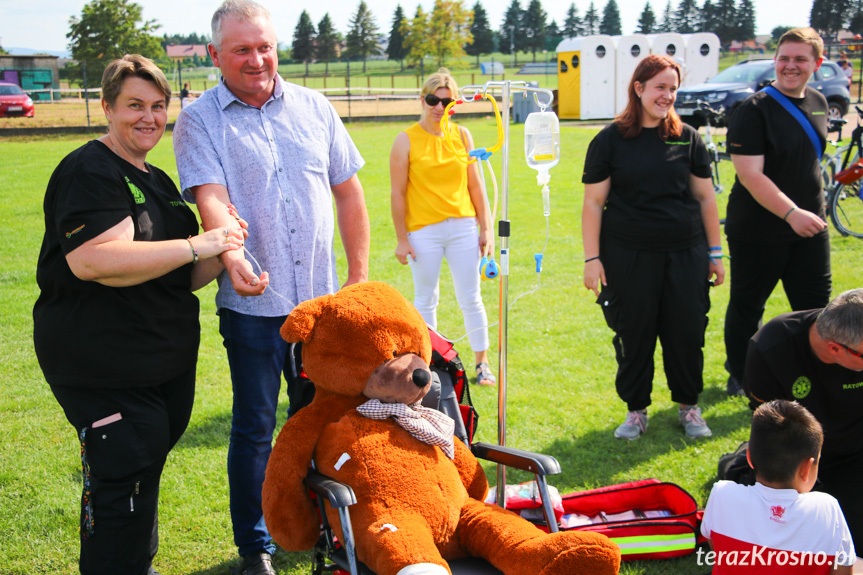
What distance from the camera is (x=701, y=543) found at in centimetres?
297

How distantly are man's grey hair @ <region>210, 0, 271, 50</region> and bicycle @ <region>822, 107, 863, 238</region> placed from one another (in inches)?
306

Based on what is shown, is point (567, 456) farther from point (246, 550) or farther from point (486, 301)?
point (486, 301)

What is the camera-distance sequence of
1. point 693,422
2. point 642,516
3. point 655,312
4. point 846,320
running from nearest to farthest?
point 846,320, point 642,516, point 655,312, point 693,422

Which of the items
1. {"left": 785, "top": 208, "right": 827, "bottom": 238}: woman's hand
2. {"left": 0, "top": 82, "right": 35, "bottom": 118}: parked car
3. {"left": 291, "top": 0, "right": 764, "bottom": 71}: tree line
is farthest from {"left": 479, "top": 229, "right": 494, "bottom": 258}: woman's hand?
{"left": 291, "top": 0, "right": 764, "bottom": 71}: tree line

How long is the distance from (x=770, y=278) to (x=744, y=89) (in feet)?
54.6

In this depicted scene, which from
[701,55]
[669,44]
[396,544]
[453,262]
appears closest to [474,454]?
[396,544]

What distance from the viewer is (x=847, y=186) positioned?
29.1ft

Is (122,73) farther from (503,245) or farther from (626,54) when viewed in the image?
(626,54)

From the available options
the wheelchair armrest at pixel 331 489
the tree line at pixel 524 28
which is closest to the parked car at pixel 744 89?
the wheelchair armrest at pixel 331 489

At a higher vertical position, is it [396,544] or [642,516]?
[396,544]

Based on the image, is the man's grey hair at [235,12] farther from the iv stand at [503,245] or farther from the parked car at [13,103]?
the parked car at [13,103]

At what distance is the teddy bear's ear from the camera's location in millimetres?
2312

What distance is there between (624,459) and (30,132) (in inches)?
895

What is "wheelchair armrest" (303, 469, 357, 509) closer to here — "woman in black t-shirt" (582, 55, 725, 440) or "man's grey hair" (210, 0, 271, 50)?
"man's grey hair" (210, 0, 271, 50)
